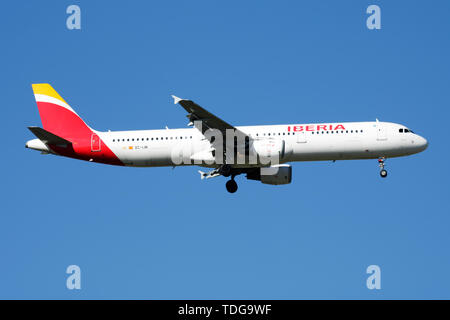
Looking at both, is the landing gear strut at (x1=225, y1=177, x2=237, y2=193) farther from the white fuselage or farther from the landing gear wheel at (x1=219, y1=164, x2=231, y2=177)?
the white fuselage

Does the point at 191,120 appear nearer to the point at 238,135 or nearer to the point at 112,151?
the point at 238,135

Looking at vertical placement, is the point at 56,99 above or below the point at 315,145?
above

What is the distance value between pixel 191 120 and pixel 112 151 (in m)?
6.77

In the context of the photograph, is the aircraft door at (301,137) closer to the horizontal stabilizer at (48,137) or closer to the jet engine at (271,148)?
the jet engine at (271,148)

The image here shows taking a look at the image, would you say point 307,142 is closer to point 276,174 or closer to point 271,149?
point 271,149

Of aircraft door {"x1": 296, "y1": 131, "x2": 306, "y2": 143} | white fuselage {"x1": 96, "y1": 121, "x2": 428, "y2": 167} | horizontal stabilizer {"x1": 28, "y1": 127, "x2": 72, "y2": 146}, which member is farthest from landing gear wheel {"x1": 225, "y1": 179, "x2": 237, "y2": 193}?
horizontal stabilizer {"x1": 28, "y1": 127, "x2": 72, "y2": 146}

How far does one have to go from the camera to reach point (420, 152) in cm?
5303

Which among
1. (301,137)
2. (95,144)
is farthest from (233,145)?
(95,144)

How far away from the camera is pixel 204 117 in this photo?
50.8 m

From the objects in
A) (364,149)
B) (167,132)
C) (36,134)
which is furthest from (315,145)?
(36,134)

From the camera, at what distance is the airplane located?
2034 inches

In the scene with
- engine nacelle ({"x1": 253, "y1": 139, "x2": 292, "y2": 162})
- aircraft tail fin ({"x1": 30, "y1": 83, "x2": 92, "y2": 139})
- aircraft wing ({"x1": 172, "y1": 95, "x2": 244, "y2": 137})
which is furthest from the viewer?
aircraft tail fin ({"x1": 30, "y1": 83, "x2": 92, "y2": 139})

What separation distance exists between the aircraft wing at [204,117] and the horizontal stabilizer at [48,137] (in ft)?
31.6

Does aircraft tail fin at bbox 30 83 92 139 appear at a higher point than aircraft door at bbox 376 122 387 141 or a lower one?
higher
